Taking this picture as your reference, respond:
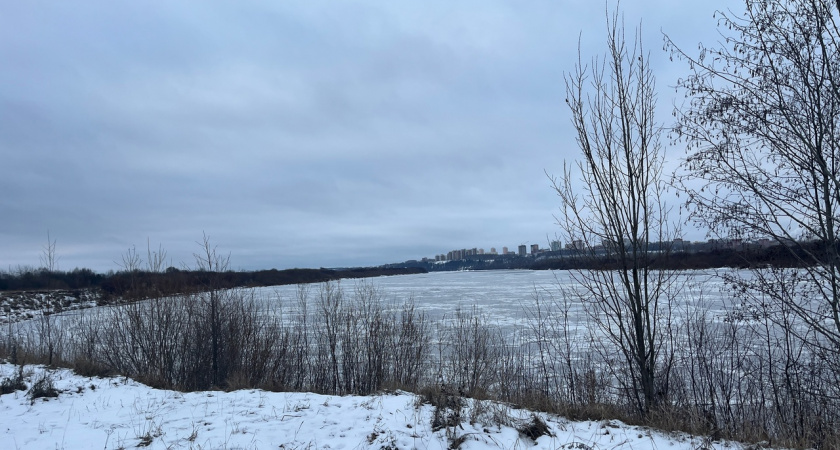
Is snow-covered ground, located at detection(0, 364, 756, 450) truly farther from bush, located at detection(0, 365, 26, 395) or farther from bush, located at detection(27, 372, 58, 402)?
bush, located at detection(0, 365, 26, 395)

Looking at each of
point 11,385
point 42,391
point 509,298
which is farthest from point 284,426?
point 509,298

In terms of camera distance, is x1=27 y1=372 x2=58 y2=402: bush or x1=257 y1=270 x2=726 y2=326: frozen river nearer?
x1=27 y1=372 x2=58 y2=402: bush

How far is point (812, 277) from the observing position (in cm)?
652

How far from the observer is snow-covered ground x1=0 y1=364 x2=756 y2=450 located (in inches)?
220

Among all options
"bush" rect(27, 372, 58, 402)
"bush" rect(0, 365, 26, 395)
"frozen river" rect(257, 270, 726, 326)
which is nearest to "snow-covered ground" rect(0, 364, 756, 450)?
"bush" rect(27, 372, 58, 402)

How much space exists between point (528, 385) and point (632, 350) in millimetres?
3612

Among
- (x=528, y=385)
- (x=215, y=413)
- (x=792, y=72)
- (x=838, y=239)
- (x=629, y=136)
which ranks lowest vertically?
(x=528, y=385)

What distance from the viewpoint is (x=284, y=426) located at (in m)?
6.26

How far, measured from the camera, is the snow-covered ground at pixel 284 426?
558 centimetres

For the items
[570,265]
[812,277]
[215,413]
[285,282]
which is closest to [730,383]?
[812,277]

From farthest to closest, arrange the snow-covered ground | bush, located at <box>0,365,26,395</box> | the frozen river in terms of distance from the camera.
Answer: the frozen river
bush, located at <box>0,365,26,395</box>
the snow-covered ground

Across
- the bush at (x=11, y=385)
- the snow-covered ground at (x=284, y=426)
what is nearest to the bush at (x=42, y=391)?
the snow-covered ground at (x=284, y=426)

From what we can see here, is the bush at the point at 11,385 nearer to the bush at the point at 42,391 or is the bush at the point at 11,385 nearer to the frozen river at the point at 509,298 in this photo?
the bush at the point at 42,391

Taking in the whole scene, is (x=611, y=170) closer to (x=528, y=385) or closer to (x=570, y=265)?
(x=570, y=265)
